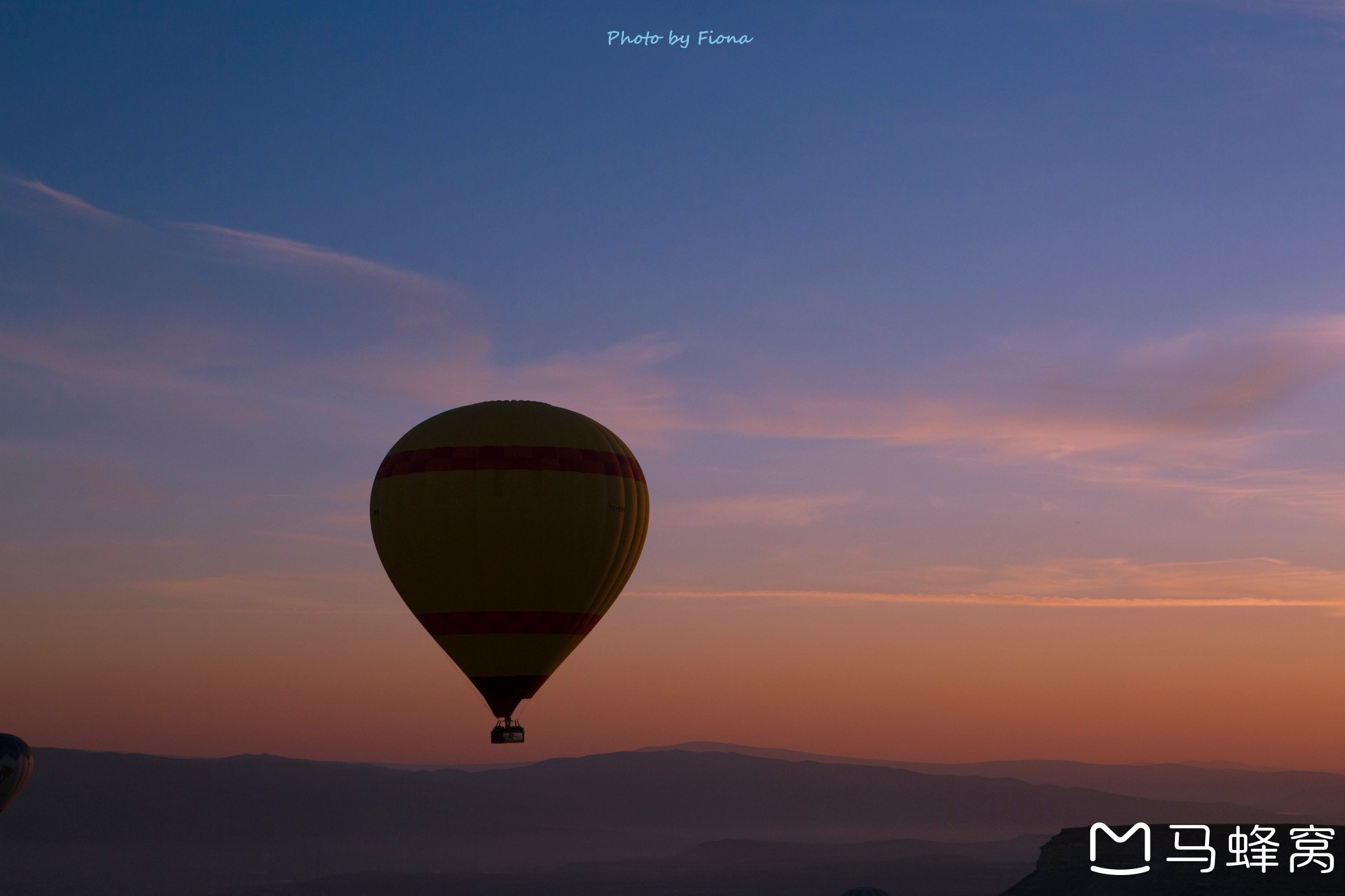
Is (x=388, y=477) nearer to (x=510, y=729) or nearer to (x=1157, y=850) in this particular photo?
(x=510, y=729)

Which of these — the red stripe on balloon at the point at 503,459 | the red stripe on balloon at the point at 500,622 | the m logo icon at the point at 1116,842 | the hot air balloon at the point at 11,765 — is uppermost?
the red stripe on balloon at the point at 503,459

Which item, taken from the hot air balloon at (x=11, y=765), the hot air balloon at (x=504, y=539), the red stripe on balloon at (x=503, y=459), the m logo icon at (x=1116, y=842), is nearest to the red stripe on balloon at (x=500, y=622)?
the hot air balloon at (x=504, y=539)

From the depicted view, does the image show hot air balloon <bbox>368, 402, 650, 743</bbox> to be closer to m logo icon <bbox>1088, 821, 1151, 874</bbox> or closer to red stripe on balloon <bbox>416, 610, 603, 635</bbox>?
red stripe on balloon <bbox>416, 610, 603, 635</bbox>

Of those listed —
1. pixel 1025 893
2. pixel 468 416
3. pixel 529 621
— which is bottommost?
pixel 1025 893

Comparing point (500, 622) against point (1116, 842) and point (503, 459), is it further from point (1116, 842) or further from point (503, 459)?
point (1116, 842)

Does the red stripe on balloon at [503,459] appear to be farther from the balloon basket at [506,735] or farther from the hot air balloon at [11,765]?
the hot air balloon at [11,765]

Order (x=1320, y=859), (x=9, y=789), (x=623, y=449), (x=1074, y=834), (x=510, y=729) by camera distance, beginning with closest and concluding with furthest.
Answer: (x=510, y=729)
(x=623, y=449)
(x=1320, y=859)
(x=1074, y=834)
(x=9, y=789)

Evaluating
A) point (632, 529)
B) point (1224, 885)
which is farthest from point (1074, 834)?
point (632, 529)
